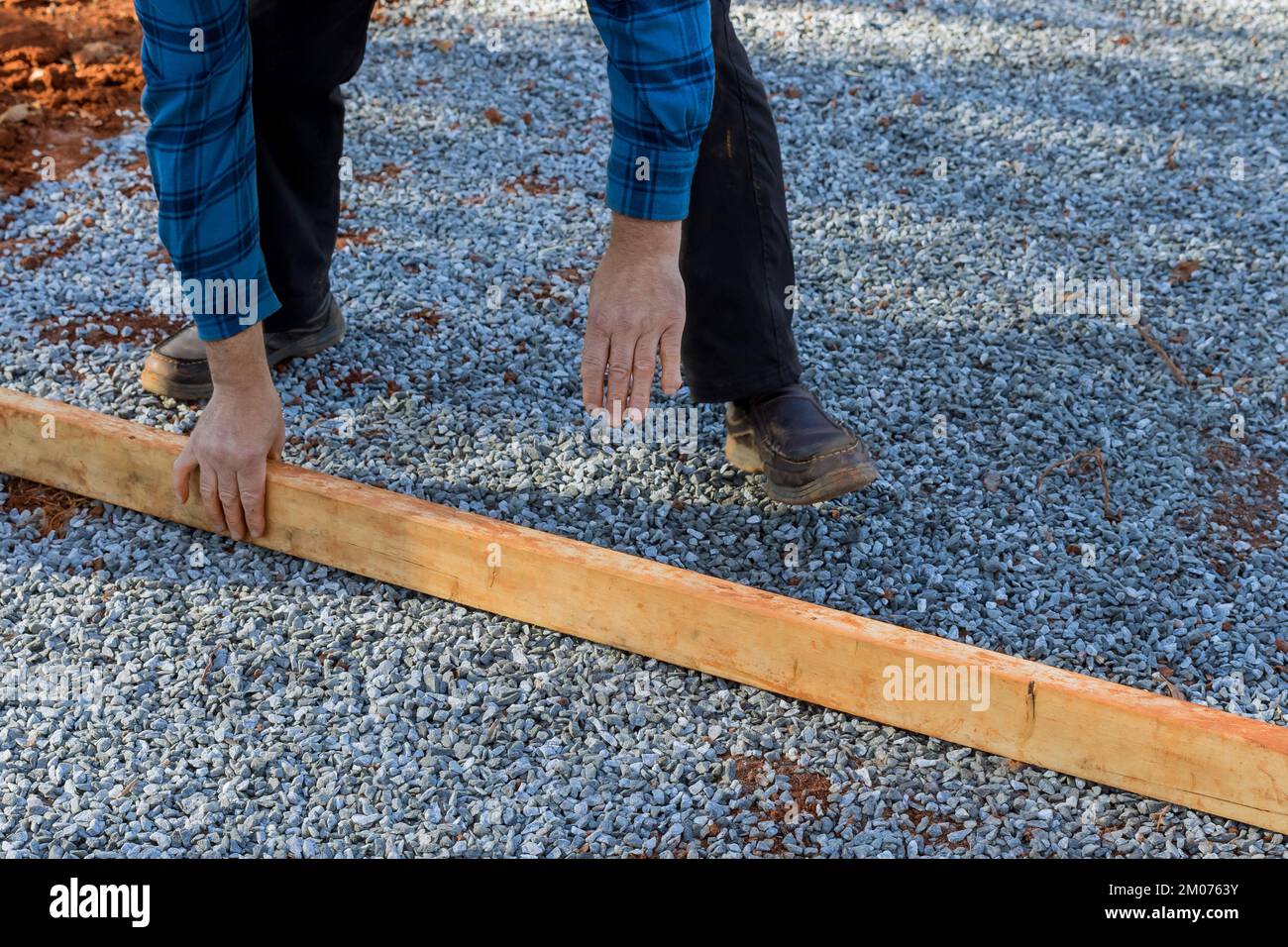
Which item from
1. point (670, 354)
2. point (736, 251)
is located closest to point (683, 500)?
point (736, 251)

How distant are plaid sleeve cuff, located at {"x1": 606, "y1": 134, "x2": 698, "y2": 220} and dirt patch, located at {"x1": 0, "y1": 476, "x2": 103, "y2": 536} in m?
1.76

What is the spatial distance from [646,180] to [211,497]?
4.48 feet

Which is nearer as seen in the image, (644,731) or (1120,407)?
(644,731)

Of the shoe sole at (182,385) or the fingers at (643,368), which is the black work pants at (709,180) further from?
the fingers at (643,368)

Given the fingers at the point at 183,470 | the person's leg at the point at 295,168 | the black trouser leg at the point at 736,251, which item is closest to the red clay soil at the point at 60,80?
the person's leg at the point at 295,168

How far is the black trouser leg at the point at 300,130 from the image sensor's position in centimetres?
300

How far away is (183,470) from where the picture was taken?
2799 mm

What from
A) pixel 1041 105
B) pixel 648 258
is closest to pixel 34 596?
pixel 648 258

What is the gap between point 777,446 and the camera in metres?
3.00

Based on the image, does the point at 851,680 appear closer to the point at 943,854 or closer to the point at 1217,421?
the point at 943,854

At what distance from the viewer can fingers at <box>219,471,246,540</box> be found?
278 cm

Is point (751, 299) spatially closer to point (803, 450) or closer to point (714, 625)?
point (803, 450)

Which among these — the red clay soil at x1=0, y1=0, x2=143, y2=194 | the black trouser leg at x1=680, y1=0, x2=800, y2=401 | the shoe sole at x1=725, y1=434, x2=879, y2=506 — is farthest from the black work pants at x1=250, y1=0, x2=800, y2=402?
the red clay soil at x1=0, y1=0, x2=143, y2=194

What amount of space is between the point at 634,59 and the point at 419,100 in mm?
3650
